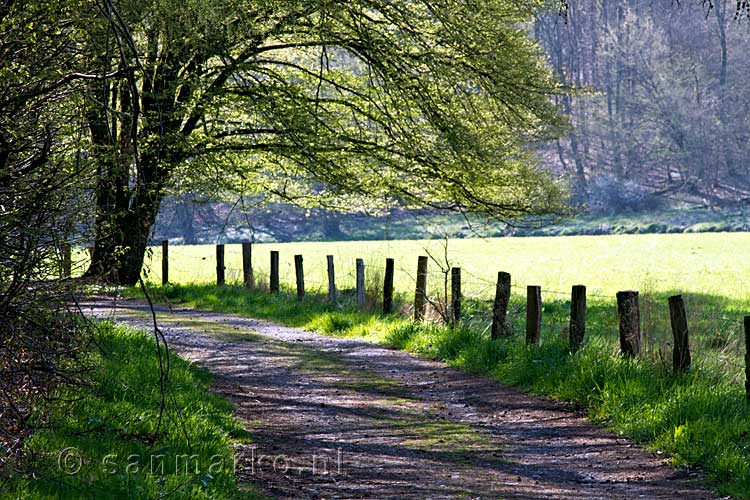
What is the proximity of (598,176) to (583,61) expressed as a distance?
26705 millimetres

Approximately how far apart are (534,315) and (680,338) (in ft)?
9.09

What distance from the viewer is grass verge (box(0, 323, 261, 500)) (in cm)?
546

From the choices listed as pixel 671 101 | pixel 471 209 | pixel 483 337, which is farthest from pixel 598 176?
pixel 483 337

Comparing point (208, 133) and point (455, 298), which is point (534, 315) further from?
point (208, 133)

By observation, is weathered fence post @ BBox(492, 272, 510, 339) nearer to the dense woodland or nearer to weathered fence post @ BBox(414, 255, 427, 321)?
the dense woodland

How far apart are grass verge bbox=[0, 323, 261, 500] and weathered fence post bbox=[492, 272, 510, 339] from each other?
15.5 ft

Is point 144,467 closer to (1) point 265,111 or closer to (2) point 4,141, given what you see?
(2) point 4,141

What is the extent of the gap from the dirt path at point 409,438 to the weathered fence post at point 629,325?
1.08 meters

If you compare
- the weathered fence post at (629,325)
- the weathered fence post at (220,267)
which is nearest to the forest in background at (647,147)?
the weathered fence post at (220,267)

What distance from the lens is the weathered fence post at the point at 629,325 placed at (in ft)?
32.0

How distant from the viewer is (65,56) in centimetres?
689

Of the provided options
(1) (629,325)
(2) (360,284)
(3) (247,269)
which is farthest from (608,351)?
(3) (247,269)

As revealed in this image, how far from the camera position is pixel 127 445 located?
643cm

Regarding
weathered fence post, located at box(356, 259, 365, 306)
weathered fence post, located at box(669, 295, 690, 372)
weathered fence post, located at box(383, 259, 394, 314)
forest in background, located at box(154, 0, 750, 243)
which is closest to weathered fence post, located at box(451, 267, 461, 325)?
weathered fence post, located at box(383, 259, 394, 314)
